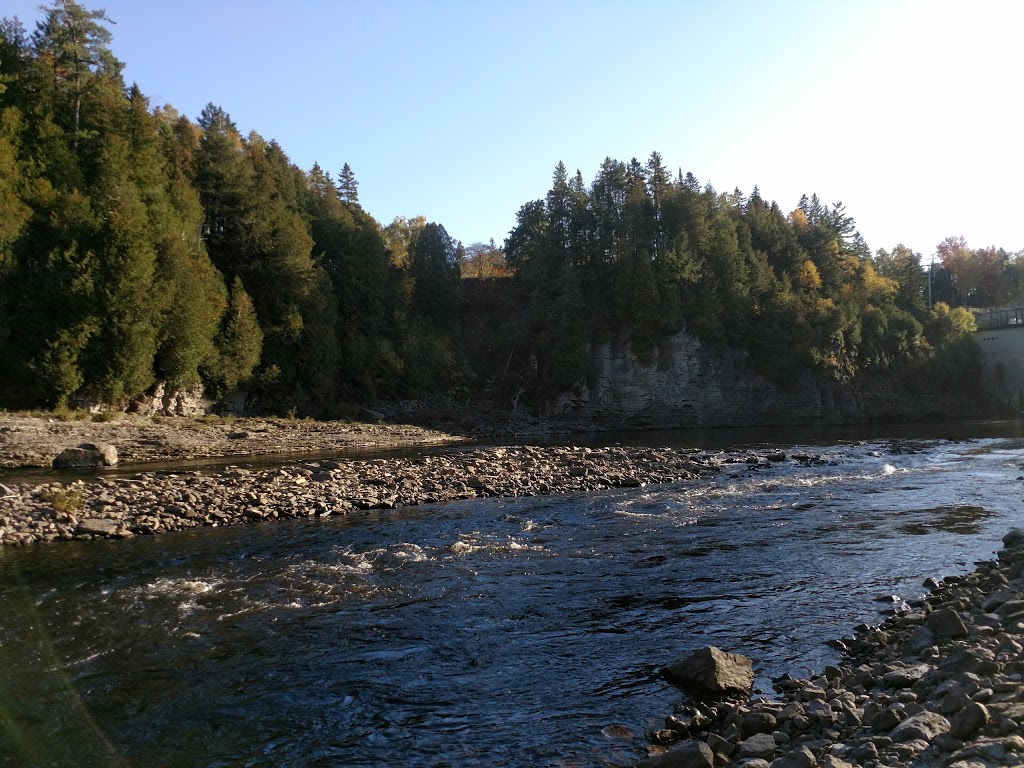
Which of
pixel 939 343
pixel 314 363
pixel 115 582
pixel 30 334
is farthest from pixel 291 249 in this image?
pixel 939 343

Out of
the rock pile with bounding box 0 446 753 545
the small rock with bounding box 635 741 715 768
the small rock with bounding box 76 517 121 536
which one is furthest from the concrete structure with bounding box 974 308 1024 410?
the small rock with bounding box 635 741 715 768

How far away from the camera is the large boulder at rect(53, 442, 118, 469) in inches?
1039

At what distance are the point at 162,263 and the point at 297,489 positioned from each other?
28197 millimetres

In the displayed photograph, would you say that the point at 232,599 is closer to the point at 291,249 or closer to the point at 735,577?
the point at 735,577

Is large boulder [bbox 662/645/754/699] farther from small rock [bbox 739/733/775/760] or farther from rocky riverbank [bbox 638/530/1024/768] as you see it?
small rock [bbox 739/733/775/760]

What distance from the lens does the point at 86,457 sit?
27.1 metres

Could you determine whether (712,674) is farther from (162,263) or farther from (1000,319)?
(1000,319)

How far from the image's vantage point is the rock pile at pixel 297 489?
629 inches

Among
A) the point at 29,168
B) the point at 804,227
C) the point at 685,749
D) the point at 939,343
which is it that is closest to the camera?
the point at 685,749

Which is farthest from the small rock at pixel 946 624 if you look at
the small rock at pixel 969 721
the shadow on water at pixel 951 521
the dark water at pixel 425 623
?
the shadow on water at pixel 951 521

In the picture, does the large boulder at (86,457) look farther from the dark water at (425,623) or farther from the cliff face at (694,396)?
the cliff face at (694,396)

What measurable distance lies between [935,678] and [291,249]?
5465cm

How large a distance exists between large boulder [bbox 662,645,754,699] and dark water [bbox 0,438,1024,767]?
10.1 inches

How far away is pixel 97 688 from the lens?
7555 millimetres
